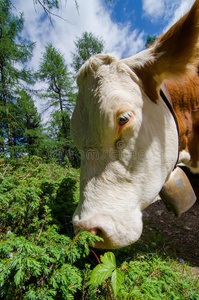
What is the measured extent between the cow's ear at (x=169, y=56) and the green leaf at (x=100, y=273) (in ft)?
4.89

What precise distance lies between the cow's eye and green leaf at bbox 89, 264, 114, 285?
41.1 inches

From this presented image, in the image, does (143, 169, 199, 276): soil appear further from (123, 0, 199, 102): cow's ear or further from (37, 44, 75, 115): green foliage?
(37, 44, 75, 115): green foliage

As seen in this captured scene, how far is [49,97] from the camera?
16391mm

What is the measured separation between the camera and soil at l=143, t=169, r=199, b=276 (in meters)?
2.52

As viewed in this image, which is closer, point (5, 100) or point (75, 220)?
point (75, 220)

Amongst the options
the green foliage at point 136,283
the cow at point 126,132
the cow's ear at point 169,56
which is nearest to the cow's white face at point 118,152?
the cow at point 126,132

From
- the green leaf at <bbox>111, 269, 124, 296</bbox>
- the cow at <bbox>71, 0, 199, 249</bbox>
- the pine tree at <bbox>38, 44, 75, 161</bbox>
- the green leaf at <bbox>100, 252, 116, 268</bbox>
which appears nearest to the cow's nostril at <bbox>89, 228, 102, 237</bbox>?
the cow at <bbox>71, 0, 199, 249</bbox>

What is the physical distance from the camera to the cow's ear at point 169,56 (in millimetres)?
1418

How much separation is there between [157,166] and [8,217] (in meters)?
1.39

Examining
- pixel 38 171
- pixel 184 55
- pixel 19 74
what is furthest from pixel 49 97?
pixel 184 55

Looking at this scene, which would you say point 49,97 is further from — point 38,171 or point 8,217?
point 8,217

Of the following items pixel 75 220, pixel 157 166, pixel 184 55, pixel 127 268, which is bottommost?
pixel 127 268

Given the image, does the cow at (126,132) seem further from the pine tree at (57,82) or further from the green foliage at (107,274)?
the pine tree at (57,82)

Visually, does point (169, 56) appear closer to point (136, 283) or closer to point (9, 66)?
point (136, 283)
